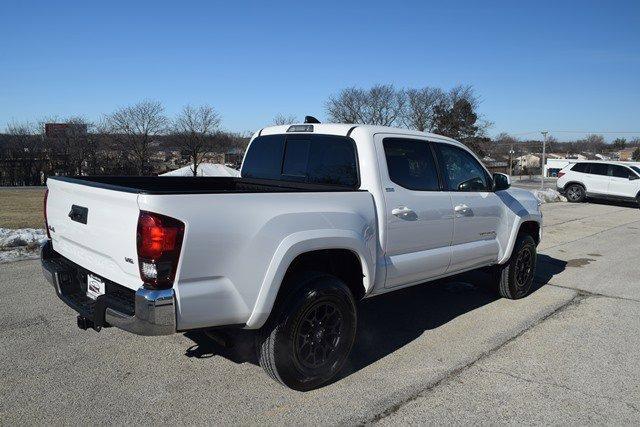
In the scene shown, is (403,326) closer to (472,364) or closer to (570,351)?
(472,364)

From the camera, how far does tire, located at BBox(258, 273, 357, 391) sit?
10.6 ft

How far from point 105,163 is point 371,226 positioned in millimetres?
48728

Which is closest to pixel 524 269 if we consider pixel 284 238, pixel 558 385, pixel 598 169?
pixel 558 385

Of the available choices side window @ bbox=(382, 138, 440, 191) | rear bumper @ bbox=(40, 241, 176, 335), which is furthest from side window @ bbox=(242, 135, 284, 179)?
rear bumper @ bbox=(40, 241, 176, 335)

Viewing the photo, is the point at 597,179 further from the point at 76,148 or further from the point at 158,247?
the point at 76,148

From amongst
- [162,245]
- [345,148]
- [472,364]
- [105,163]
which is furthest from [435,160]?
[105,163]

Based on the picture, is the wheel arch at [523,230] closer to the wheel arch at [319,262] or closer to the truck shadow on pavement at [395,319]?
the truck shadow on pavement at [395,319]

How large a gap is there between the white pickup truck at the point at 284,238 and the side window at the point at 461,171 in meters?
0.02

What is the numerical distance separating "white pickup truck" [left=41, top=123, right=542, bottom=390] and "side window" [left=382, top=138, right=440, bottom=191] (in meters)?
0.01

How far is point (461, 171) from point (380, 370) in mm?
2185

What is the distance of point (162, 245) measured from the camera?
2684mm

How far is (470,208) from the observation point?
4.77m

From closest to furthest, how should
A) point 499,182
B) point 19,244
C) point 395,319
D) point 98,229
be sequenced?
point 98,229, point 395,319, point 499,182, point 19,244

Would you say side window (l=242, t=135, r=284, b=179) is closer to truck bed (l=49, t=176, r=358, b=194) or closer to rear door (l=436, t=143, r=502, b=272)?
truck bed (l=49, t=176, r=358, b=194)
